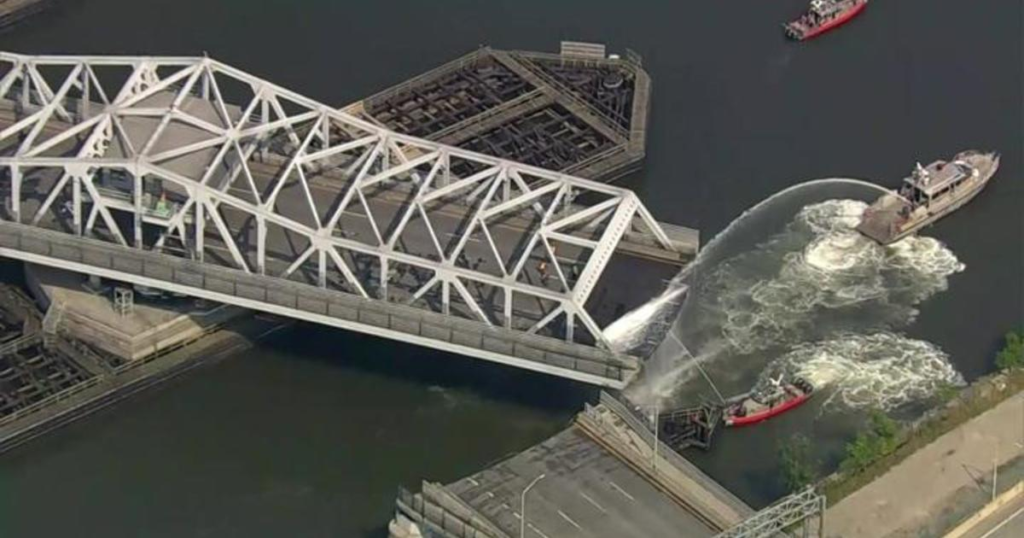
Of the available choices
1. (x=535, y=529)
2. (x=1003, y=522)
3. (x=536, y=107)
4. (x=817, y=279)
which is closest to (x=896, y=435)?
(x=1003, y=522)

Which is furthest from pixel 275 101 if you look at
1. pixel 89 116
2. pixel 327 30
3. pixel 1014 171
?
pixel 1014 171

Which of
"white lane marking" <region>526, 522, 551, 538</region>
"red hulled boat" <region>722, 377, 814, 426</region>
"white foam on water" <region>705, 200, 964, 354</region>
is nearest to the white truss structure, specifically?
"white foam on water" <region>705, 200, 964, 354</region>

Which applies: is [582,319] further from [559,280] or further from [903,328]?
[903,328]

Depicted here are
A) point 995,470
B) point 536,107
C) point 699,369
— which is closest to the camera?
point 995,470

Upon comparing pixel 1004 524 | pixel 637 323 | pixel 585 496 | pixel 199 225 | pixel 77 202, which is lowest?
pixel 1004 524

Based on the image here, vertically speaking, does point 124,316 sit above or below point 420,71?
below

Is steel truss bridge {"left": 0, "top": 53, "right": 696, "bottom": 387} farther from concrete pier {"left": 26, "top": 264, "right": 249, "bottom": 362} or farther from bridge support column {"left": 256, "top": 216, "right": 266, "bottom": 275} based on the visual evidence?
concrete pier {"left": 26, "top": 264, "right": 249, "bottom": 362}

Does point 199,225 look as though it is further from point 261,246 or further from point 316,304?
point 316,304
